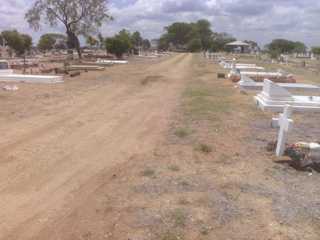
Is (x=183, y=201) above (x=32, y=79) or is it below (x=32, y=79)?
above

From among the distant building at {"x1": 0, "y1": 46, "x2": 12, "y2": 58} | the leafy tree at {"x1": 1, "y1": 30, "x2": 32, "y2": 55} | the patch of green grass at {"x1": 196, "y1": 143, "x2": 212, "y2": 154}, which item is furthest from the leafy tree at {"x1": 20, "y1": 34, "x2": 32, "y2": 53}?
the patch of green grass at {"x1": 196, "y1": 143, "x2": 212, "y2": 154}

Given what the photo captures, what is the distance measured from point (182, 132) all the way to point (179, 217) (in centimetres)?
406

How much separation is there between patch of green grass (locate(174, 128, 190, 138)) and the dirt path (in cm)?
31

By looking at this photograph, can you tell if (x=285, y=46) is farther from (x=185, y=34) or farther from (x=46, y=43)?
(x=46, y=43)

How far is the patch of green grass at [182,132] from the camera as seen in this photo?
794cm

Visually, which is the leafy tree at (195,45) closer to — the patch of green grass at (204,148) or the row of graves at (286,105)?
the row of graves at (286,105)

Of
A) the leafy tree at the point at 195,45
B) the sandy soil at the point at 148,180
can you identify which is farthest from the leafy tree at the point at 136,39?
the sandy soil at the point at 148,180

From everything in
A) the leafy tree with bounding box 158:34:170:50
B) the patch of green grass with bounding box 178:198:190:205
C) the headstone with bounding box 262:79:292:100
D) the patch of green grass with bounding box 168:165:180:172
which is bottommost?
the leafy tree with bounding box 158:34:170:50

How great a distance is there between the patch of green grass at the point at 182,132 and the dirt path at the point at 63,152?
0.31 m

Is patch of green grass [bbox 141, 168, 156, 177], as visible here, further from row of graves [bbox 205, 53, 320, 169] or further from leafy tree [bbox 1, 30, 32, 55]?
leafy tree [bbox 1, 30, 32, 55]

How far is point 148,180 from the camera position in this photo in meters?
5.30

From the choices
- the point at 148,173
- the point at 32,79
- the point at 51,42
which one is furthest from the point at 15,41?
the point at 148,173

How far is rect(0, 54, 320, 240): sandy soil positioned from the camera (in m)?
4.02

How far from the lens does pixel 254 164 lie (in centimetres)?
616
